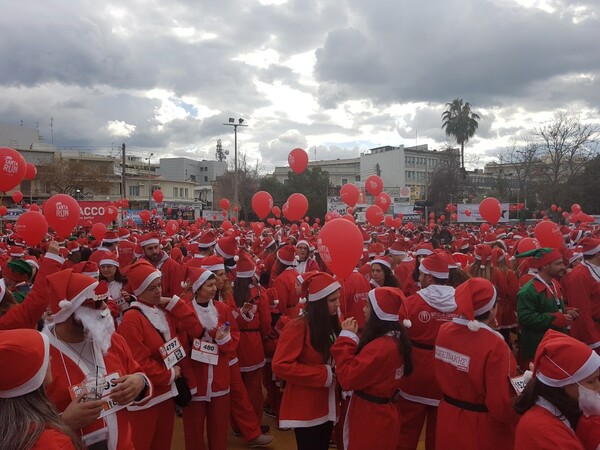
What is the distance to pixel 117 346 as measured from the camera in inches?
123

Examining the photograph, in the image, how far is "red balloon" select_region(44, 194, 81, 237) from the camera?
8766 mm

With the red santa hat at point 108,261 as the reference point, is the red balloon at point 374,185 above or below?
above

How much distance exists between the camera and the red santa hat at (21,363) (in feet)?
6.18

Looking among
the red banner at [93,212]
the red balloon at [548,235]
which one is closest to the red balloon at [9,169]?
the red balloon at [548,235]

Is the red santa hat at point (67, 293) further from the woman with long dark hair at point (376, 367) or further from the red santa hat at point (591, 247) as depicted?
the red santa hat at point (591, 247)

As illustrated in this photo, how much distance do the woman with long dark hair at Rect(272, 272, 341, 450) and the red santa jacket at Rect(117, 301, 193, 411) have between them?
0.95m

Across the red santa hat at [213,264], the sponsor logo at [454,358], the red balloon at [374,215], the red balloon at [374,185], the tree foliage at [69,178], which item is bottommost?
the sponsor logo at [454,358]

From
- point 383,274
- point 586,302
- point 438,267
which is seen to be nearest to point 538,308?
point 586,302

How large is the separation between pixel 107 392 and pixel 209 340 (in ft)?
5.77

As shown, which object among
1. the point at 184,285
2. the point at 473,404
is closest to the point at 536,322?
the point at 473,404

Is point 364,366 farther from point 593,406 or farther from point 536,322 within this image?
point 536,322

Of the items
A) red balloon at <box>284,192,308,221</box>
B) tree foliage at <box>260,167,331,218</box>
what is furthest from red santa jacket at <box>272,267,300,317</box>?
tree foliage at <box>260,167,331,218</box>

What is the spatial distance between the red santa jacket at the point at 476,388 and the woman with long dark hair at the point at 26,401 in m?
2.47

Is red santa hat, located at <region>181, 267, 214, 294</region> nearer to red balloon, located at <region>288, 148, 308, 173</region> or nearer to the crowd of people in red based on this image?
the crowd of people in red
